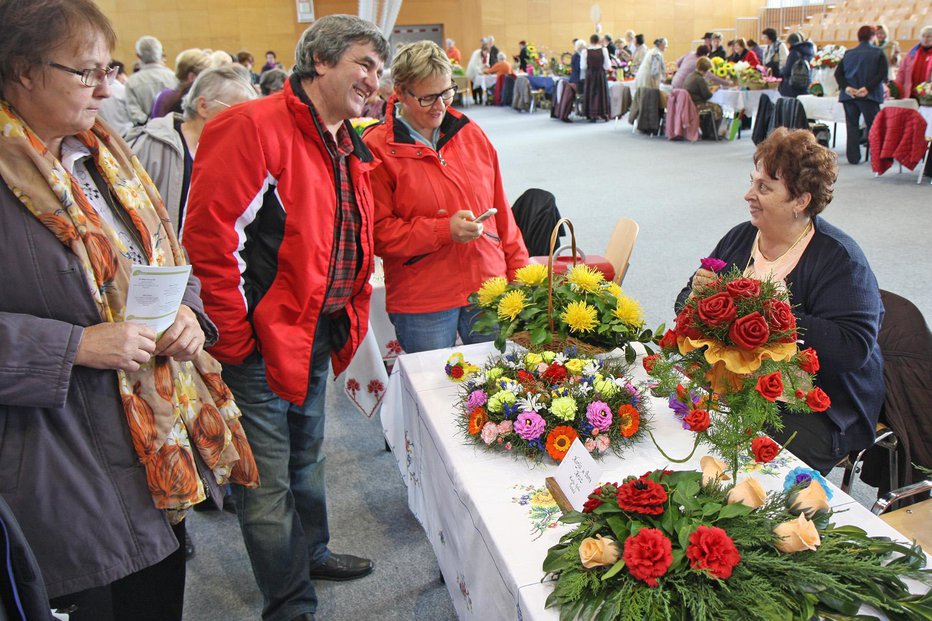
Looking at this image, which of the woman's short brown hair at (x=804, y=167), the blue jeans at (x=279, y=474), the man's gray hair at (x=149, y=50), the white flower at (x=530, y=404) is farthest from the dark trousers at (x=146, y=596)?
the man's gray hair at (x=149, y=50)

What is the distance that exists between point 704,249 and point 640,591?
4.49m

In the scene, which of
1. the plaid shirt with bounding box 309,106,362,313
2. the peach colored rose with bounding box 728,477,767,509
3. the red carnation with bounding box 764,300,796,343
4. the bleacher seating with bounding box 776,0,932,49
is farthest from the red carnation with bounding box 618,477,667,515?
the bleacher seating with bounding box 776,0,932,49

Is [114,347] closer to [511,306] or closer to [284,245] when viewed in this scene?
[284,245]

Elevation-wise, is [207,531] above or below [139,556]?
below

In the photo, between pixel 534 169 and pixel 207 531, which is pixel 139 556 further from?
pixel 534 169

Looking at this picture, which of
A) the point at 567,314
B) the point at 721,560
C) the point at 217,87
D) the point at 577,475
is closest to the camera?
the point at 721,560

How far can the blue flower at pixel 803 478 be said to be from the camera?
4.16ft

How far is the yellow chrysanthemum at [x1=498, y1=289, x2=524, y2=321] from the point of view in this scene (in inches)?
72.4

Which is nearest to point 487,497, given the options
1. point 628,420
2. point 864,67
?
point 628,420

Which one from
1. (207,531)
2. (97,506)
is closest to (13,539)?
(97,506)

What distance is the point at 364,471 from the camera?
2.88m

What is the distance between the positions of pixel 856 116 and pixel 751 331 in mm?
7622

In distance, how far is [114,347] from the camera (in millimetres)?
1151

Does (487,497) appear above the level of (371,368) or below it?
above
